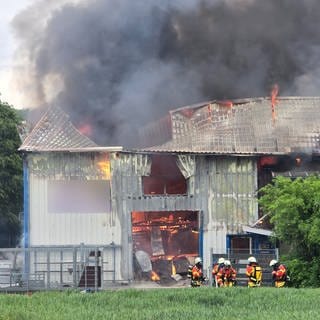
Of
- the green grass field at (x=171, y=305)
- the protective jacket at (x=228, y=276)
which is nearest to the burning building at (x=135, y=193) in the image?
the protective jacket at (x=228, y=276)

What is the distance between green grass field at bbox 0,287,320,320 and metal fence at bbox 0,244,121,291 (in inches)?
161

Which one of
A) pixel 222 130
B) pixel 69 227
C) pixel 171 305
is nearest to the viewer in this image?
pixel 171 305

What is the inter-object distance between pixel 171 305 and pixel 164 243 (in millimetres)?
12110

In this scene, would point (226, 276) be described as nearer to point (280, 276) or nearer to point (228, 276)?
Answer: point (228, 276)

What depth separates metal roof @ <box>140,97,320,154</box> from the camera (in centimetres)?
2648

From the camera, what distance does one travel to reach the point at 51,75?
105 feet

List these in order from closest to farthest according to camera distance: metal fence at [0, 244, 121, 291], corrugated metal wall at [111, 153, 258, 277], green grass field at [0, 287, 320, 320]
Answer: green grass field at [0, 287, 320, 320], metal fence at [0, 244, 121, 291], corrugated metal wall at [111, 153, 258, 277]

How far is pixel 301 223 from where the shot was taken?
65.9ft

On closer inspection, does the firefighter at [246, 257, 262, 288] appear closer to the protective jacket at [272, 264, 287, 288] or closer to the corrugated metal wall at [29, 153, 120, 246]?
the protective jacket at [272, 264, 287, 288]

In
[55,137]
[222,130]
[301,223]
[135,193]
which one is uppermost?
[222,130]

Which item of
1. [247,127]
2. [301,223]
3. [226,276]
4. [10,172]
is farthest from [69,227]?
[10,172]

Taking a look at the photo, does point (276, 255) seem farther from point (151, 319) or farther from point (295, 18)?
point (295, 18)

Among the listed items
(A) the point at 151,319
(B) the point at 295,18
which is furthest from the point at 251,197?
(A) the point at 151,319

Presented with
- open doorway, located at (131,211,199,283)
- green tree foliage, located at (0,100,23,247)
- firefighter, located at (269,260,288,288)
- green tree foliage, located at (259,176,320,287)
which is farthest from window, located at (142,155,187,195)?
green tree foliage, located at (0,100,23,247)
